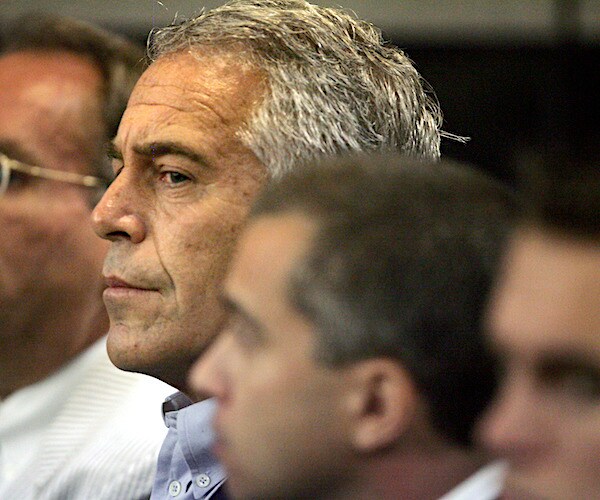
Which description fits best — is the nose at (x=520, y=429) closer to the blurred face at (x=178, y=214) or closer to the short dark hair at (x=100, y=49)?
the blurred face at (x=178, y=214)

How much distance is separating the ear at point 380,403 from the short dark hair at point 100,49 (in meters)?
2.07

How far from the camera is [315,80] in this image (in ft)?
6.75

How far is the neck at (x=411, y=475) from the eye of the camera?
1293 mm

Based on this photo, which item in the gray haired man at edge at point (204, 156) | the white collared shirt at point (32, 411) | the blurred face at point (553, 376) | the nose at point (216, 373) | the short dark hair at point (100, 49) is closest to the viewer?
the blurred face at point (553, 376)

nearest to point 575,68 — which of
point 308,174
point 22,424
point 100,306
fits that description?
point 100,306

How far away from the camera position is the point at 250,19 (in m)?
2.16

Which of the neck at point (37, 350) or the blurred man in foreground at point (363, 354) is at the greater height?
the blurred man in foreground at point (363, 354)

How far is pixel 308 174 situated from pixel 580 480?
521 millimetres

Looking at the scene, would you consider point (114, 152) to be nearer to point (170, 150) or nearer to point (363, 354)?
point (170, 150)

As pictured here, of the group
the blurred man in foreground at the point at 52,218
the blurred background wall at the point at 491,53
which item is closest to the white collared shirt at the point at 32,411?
the blurred man in foreground at the point at 52,218

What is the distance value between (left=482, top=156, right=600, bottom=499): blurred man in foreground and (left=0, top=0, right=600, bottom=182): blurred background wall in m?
3.43

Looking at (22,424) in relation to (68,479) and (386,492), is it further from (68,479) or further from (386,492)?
(386,492)

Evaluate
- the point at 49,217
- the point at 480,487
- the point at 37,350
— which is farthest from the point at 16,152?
the point at 480,487

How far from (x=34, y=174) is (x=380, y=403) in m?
2.12
